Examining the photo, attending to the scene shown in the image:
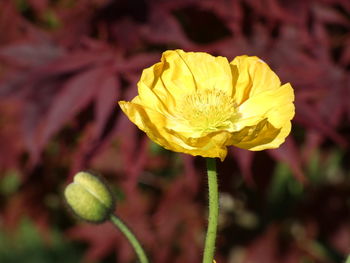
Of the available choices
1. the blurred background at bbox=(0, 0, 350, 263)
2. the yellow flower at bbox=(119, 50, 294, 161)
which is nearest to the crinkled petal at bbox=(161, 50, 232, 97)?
the yellow flower at bbox=(119, 50, 294, 161)

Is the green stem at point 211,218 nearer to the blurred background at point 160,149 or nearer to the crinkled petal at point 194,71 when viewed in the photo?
the crinkled petal at point 194,71

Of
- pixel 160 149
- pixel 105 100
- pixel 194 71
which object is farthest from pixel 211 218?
pixel 160 149

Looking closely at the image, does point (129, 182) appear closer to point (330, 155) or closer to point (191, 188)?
point (191, 188)

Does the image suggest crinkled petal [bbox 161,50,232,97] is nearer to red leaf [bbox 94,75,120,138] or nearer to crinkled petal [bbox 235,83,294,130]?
crinkled petal [bbox 235,83,294,130]

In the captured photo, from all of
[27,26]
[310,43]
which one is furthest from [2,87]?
[310,43]

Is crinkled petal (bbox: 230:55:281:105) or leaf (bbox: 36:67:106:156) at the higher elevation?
crinkled petal (bbox: 230:55:281:105)

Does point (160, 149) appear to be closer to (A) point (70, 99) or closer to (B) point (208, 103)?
(A) point (70, 99)
